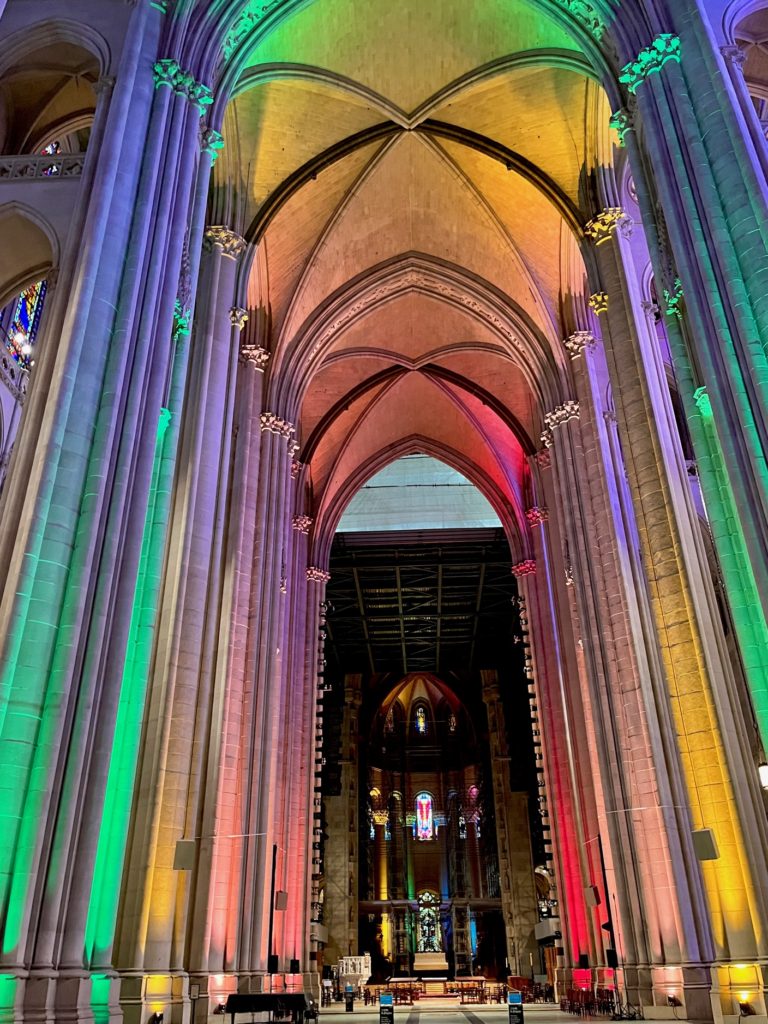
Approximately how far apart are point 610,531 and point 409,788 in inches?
1161

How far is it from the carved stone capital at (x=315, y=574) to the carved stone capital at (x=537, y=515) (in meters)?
6.36

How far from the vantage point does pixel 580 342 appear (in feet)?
56.2

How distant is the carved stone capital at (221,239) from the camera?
14.8 metres

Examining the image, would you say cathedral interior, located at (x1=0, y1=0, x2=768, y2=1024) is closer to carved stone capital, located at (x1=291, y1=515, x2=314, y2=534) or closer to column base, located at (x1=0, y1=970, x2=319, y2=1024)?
column base, located at (x1=0, y1=970, x2=319, y2=1024)

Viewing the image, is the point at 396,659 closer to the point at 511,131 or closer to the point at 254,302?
the point at 254,302

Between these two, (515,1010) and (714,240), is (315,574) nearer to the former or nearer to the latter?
(714,240)

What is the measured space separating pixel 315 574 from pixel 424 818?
20.8 metres

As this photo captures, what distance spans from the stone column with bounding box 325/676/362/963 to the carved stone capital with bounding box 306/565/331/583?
13.7 m

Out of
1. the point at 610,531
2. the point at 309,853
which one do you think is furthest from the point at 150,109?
the point at 309,853

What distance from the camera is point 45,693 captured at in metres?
7.31

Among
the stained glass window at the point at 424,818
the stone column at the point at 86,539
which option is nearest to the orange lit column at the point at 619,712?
the stone column at the point at 86,539

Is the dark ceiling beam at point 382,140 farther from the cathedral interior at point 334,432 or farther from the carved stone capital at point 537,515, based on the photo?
the carved stone capital at point 537,515

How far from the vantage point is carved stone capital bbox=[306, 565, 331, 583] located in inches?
970

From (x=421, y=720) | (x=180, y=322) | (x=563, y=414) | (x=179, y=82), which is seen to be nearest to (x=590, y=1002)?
(x=563, y=414)
